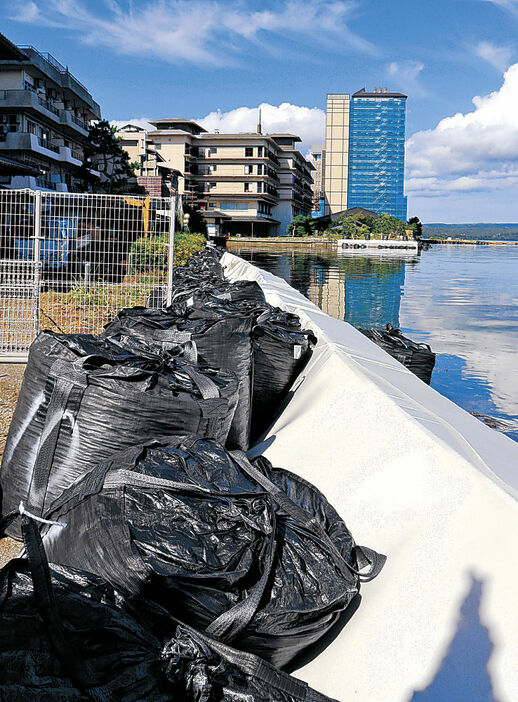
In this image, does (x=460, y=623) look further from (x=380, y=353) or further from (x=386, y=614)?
(x=380, y=353)

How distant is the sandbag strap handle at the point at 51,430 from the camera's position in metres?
2.38

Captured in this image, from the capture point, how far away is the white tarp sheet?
1813 mm

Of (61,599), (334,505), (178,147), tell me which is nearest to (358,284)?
(334,505)

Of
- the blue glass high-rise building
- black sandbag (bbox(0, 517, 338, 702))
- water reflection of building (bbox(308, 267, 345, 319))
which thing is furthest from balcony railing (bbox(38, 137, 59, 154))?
the blue glass high-rise building

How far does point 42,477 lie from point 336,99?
4135 inches

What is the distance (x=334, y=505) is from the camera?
104 inches

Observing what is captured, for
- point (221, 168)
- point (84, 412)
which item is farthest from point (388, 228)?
point (84, 412)

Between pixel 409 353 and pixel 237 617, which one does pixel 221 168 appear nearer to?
pixel 409 353

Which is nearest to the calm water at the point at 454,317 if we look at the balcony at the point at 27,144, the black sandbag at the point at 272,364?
the black sandbag at the point at 272,364

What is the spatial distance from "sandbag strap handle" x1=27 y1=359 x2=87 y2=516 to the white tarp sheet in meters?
1.13

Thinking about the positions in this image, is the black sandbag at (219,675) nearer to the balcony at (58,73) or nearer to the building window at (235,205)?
the balcony at (58,73)

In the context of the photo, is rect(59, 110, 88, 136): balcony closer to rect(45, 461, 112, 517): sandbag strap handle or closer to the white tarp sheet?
the white tarp sheet

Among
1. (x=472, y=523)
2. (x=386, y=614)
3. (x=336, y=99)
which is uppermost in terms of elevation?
(x=336, y=99)

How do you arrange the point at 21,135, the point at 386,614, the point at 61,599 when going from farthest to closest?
the point at 21,135 → the point at 386,614 → the point at 61,599
